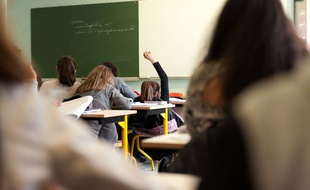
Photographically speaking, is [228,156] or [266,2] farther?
[266,2]

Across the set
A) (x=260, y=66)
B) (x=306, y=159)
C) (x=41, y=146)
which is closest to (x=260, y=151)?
(x=306, y=159)

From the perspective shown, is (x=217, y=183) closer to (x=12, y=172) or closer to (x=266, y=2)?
(x=12, y=172)

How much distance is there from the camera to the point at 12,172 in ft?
1.44

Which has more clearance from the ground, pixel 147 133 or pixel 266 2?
pixel 266 2

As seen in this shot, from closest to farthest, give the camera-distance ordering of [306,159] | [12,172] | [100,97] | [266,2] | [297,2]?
[306,159] < [12,172] < [266,2] < [100,97] < [297,2]

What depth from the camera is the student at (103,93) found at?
15.1 ft

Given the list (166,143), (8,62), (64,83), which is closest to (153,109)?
(64,83)

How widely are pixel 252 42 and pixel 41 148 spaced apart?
96 cm

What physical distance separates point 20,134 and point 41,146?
24 mm

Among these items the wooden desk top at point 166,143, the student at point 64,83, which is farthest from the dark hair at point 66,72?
the wooden desk top at point 166,143

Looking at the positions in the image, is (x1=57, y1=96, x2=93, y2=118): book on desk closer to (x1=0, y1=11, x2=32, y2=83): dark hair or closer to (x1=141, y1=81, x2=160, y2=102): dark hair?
(x1=141, y1=81, x2=160, y2=102): dark hair

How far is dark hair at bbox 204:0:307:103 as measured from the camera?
1.32 metres

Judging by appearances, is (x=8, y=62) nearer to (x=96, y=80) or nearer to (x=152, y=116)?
(x=96, y=80)

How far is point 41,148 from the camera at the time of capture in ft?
1.50
